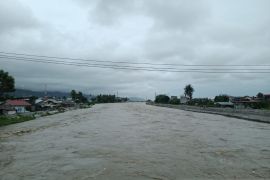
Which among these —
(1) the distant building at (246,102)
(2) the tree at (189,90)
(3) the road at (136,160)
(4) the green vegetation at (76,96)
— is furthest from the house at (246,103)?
(4) the green vegetation at (76,96)

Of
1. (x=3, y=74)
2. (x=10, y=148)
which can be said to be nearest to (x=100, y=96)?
(x=3, y=74)

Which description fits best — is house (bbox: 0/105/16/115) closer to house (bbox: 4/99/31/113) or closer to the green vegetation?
house (bbox: 4/99/31/113)

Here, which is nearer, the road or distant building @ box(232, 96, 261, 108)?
the road

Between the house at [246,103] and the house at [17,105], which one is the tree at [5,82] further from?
the house at [246,103]

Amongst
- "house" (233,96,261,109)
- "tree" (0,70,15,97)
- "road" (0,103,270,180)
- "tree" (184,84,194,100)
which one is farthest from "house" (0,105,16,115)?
"tree" (184,84,194,100)

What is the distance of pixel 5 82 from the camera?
42.3 metres

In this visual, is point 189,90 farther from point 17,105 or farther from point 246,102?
point 17,105

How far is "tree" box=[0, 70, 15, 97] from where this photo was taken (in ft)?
138

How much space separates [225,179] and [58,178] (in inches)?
214

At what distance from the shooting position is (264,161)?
13.3 m

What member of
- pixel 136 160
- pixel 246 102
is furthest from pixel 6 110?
pixel 246 102

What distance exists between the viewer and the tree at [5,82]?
1655 inches

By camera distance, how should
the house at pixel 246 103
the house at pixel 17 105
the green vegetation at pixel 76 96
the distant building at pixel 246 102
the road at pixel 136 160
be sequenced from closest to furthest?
1. the road at pixel 136 160
2. the house at pixel 17 105
3. the house at pixel 246 103
4. the distant building at pixel 246 102
5. the green vegetation at pixel 76 96

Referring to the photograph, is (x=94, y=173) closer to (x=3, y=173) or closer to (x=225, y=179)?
(x=3, y=173)
